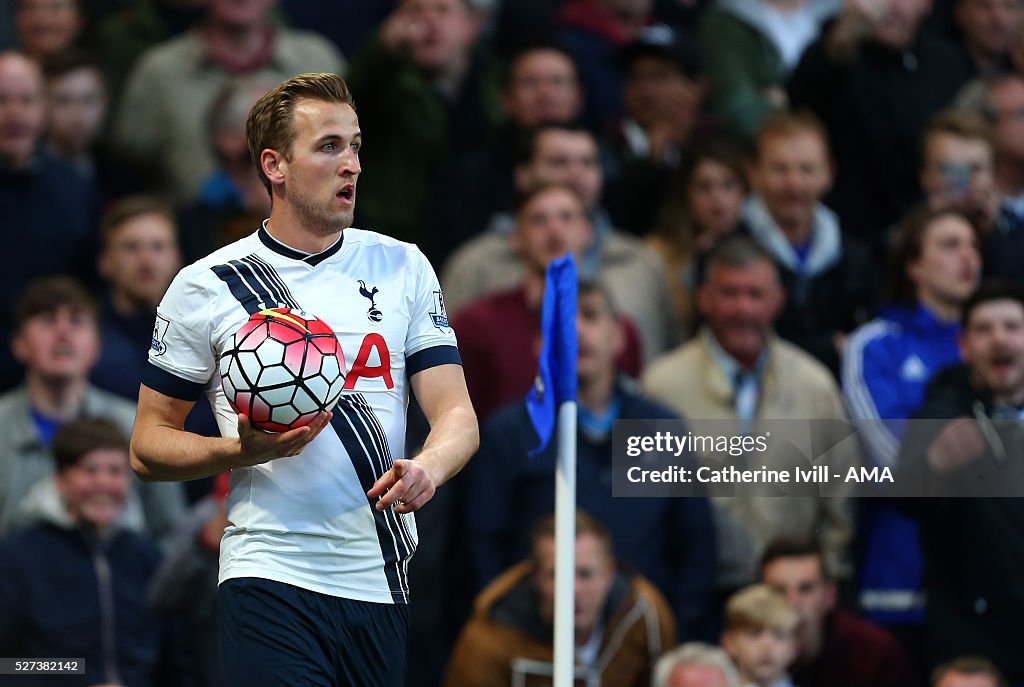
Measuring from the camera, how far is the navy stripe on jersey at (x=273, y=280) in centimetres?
515

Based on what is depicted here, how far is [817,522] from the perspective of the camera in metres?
9.14

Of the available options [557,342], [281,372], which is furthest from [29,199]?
[281,372]

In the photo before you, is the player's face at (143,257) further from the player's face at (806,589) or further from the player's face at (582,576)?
the player's face at (806,589)

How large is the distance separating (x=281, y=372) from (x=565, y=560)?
67.7 inches

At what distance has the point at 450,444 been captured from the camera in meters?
5.04

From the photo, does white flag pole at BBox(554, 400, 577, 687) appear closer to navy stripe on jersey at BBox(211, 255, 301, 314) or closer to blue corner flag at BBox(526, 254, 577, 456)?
blue corner flag at BBox(526, 254, 577, 456)

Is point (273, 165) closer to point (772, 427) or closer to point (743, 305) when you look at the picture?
point (772, 427)

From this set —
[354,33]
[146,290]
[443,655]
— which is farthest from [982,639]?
[354,33]

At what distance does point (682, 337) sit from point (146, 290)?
297 centimetres

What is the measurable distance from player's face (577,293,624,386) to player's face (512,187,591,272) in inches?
26.5

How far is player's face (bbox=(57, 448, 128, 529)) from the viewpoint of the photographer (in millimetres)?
8430

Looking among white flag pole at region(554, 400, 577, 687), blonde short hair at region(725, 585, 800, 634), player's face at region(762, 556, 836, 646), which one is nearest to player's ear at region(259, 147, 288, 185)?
white flag pole at region(554, 400, 577, 687)

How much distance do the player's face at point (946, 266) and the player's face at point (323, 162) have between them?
511 centimetres

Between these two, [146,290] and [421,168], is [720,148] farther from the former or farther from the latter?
[146,290]
